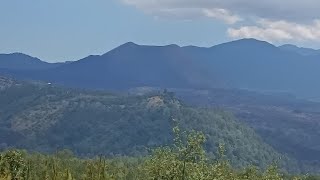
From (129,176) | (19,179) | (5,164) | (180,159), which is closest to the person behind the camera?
(180,159)

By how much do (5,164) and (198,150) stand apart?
5895 cm

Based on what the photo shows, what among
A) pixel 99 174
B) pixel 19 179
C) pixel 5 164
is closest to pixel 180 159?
pixel 99 174

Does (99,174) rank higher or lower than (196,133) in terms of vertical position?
lower

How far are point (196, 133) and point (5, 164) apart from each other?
2339 inches

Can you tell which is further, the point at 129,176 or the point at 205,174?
the point at 129,176

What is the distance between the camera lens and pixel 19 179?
77250 mm

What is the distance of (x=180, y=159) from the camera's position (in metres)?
55.3

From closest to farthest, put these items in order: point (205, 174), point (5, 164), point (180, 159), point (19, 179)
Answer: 1. point (205, 174)
2. point (180, 159)
3. point (19, 179)
4. point (5, 164)

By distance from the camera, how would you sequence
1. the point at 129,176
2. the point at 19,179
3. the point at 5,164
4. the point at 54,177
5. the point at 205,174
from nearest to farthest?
the point at 54,177 → the point at 205,174 → the point at 19,179 → the point at 5,164 → the point at 129,176

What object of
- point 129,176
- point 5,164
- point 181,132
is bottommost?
point 129,176

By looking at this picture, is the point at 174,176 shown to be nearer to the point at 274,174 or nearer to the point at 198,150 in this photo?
the point at 198,150

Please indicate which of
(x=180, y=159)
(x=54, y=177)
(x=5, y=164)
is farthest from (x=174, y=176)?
(x=5, y=164)

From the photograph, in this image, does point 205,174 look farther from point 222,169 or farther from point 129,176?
point 129,176

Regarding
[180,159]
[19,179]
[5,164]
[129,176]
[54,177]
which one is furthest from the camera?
[129,176]
